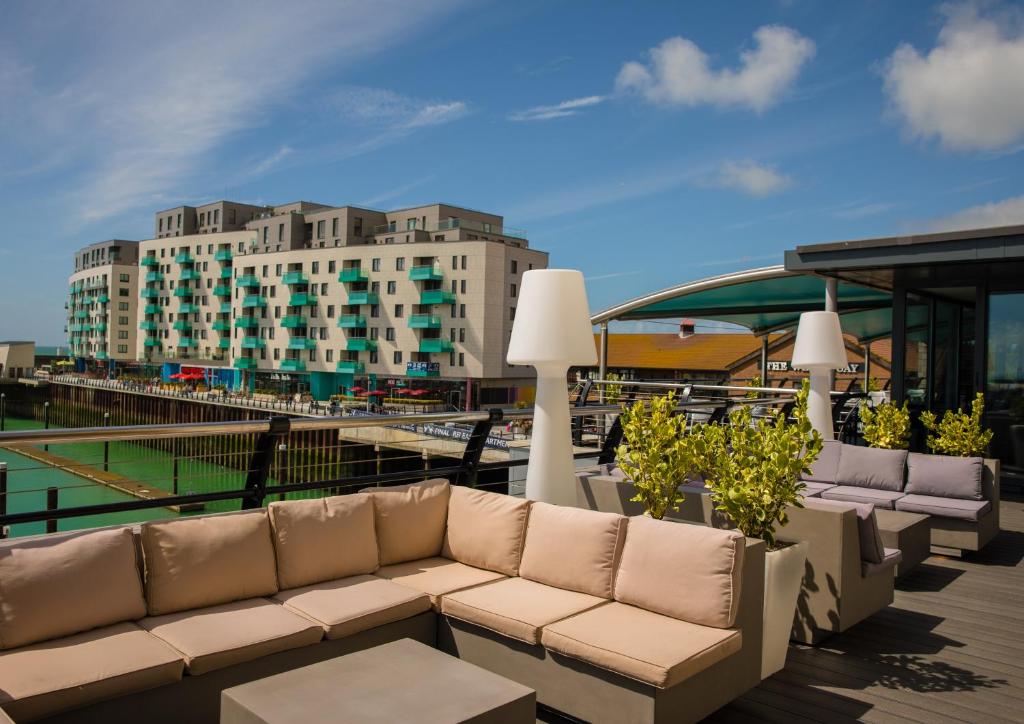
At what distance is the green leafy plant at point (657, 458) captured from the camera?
4098mm

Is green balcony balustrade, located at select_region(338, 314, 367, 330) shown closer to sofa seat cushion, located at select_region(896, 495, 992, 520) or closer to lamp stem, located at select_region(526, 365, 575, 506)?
sofa seat cushion, located at select_region(896, 495, 992, 520)

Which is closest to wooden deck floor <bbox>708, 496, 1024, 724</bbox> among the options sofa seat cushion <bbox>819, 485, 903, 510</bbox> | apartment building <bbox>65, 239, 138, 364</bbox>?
sofa seat cushion <bbox>819, 485, 903, 510</bbox>

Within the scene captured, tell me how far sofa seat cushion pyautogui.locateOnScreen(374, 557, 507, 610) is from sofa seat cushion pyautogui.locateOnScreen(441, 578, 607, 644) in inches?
3.6

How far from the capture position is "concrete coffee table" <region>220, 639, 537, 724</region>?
216 cm

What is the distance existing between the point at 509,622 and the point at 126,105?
68419 mm

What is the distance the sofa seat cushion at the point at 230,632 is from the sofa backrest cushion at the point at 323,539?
1.09ft

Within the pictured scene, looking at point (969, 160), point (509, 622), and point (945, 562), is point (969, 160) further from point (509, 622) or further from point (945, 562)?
point (509, 622)

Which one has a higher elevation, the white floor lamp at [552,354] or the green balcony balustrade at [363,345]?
the green balcony balustrade at [363,345]

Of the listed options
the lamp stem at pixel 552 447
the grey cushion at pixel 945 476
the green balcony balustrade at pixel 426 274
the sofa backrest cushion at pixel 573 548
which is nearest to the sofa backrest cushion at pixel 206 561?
the sofa backrest cushion at pixel 573 548

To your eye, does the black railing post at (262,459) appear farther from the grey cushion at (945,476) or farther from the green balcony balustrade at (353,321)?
the green balcony balustrade at (353,321)

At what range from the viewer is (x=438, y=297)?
48.8 metres

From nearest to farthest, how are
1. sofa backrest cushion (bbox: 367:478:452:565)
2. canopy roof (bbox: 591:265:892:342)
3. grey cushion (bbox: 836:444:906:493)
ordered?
sofa backrest cushion (bbox: 367:478:452:565), grey cushion (bbox: 836:444:906:493), canopy roof (bbox: 591:265:892:342)

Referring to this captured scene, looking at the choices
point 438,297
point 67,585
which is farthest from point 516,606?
point 438,297

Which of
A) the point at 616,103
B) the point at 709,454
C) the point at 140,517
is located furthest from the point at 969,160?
the point at 140,517
